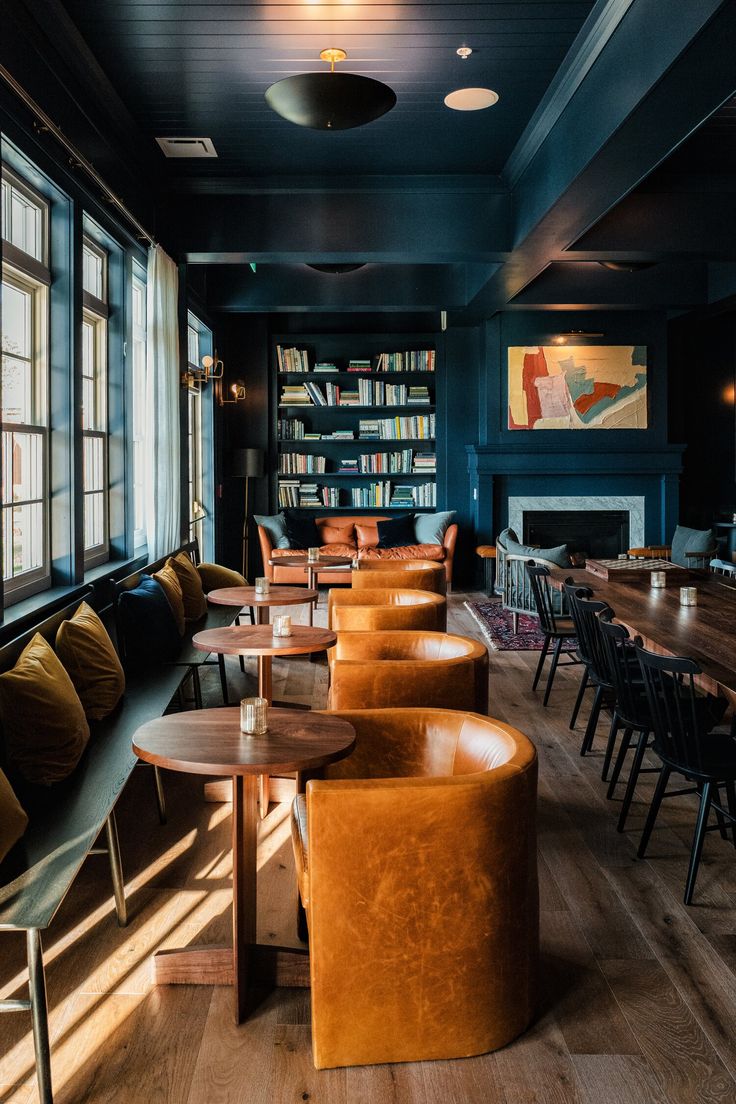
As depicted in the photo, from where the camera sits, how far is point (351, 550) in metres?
10.5

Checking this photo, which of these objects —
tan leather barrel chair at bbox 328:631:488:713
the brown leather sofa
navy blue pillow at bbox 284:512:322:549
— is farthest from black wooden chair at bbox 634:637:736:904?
navy blue pillow at bbox 284:512:322:549

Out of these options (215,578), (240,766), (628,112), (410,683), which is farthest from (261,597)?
(628,112)

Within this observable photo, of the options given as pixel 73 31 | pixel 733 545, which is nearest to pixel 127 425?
pixel 73 31

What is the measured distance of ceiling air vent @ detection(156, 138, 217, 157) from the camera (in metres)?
5.68

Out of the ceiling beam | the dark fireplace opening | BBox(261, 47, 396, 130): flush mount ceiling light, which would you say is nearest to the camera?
the ceiling beam

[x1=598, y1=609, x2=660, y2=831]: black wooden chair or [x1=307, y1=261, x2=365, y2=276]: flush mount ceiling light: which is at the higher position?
[x1=307, y1=261, x2=365, y2=276]: flush mount ceiling light

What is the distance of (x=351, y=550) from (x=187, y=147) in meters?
5.45

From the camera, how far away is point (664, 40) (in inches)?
136

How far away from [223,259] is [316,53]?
8.69ft

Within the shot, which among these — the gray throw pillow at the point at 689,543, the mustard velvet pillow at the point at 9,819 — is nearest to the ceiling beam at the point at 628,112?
the mustard velvet pillow at the point at 9,819

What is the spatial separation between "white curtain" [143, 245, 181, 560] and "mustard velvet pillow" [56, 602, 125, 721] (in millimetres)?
2328

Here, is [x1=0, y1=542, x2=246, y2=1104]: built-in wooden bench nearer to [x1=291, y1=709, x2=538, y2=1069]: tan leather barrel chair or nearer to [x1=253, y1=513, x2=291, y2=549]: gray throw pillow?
[x1=291, y1=709, x2=538, y2=1069]: tan leather barrel chair

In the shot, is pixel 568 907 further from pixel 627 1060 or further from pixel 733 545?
pixel 733 545

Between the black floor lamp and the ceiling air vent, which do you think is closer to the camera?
the ceiling air vent
